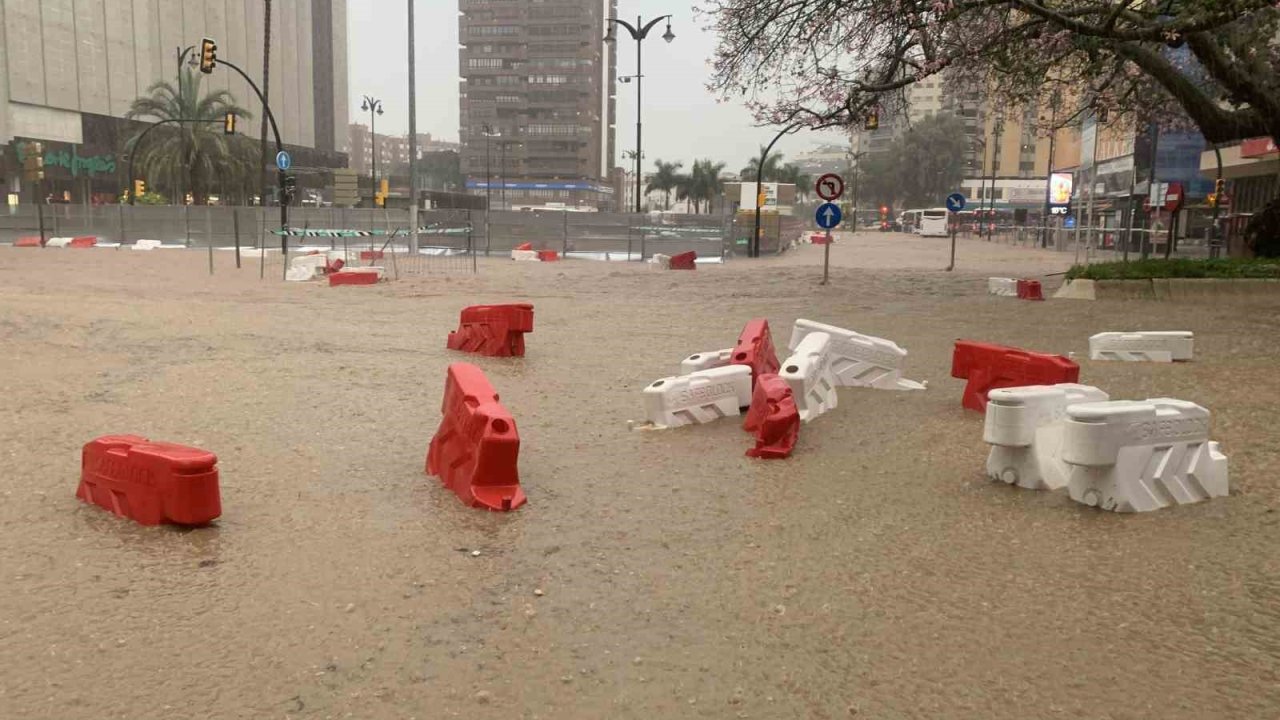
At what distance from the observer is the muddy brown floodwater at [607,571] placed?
3.41 meters

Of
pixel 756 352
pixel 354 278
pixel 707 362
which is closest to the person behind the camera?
pixel 756 352

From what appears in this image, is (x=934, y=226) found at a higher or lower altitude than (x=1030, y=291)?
higher

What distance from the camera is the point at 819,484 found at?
608cm

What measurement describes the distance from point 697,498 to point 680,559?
1051mm

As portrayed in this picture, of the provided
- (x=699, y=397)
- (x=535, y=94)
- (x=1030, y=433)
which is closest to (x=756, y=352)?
(x=699, y=397)

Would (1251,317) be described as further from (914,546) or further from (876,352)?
(914,546)

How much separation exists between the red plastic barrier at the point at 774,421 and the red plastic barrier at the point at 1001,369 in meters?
1.83

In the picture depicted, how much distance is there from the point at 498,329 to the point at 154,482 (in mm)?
6171

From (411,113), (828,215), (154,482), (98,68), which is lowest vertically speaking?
(154,482)

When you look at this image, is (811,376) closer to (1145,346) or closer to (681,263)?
(1145,346)

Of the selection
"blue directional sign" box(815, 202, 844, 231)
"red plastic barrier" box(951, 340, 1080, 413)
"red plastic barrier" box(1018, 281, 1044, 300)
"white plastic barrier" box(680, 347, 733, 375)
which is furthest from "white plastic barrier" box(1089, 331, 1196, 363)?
"blue directional sign" box(815, 202, 844, 231)

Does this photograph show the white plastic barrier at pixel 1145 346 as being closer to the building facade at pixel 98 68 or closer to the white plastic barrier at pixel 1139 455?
the white plastic barrier at pixel 1139 455

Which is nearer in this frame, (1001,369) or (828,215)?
(1001,369)

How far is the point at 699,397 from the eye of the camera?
25.0 feet
